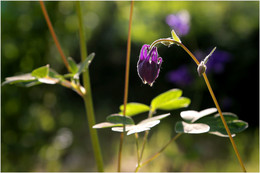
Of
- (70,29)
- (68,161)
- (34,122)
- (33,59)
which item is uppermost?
(70,29)

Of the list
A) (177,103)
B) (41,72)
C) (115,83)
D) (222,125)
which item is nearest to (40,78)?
(41,72)

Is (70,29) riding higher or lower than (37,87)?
higher

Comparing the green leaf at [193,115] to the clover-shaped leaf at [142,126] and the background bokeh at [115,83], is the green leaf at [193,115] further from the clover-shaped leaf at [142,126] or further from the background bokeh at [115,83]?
the background bokeh at [115,83]

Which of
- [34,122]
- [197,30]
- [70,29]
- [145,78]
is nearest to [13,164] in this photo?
[34,122]

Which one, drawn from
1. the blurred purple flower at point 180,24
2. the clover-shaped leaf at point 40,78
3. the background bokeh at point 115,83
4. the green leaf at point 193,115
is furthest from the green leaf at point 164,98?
the blurred purple flower at point 180,24

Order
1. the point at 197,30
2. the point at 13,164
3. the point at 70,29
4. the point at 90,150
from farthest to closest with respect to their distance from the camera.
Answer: the point at 197,30 < the point at 90,150 < the point at 70,29 < the point at 13,164

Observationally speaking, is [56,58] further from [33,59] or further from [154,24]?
[154,24]

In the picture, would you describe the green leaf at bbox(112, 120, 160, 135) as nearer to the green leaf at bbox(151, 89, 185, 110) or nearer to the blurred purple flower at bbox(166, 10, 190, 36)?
the green leaf at bbox(151, 89, 185, 110)

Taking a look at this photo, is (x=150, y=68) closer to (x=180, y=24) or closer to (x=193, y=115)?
(x=193, y=115)
